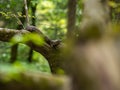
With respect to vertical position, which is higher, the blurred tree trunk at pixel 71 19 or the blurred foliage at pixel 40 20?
the blurred tree trunk at pixel 71 19

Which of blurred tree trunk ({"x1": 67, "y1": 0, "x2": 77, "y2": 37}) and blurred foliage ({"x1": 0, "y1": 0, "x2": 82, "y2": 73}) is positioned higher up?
blurred tree trunk ({"x1": 67, "y1": 0, "x2": 77, "y2": 37})

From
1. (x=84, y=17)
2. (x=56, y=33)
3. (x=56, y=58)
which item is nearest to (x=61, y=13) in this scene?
(x=56, y=33)

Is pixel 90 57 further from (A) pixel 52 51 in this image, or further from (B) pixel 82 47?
(A) pixel 52 51

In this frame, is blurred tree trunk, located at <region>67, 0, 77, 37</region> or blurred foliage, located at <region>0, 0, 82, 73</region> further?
blurred foliage, located at <region>0, 0, 82, 73</region>

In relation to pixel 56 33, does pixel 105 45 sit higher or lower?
higher

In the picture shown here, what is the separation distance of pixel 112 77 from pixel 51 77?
415mm

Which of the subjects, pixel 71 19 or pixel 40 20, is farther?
pixel 40 20

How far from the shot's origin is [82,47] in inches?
85.2

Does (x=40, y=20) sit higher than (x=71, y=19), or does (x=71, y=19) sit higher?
(x=71, y=19)

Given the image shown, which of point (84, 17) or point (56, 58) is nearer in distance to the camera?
point (84, 17)

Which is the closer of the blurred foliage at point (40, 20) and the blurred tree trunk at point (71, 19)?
the blurred tree trunk at point (71, 19)

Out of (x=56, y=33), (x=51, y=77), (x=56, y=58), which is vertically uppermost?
(x=51, y=77)

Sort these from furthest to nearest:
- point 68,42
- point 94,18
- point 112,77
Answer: point 94,18 < point 68,42 < point 112,77

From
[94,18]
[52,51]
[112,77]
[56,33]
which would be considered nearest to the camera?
[112,77]
